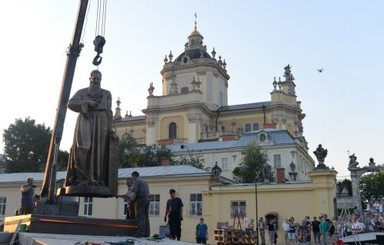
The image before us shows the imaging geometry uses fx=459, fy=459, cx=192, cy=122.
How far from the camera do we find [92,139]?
29.2 feet

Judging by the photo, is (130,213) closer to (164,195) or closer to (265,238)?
(265,238)

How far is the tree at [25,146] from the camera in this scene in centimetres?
5556

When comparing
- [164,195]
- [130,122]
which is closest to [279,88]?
[130,122]

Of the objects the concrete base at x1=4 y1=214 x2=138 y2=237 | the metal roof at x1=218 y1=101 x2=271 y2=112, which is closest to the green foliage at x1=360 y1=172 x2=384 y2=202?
the metal roof at x1=218 y1=101 x2=271 y2=112

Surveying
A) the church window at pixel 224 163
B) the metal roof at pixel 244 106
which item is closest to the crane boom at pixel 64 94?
the church window at pixel 224 163

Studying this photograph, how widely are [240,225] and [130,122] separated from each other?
54426 mm

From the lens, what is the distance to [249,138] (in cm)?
5772

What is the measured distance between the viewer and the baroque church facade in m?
58.0

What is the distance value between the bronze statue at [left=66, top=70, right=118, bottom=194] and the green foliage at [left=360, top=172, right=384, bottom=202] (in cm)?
6777

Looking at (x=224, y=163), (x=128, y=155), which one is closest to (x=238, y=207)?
(x=128, y=155)

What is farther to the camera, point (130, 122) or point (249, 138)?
point (130, 122)

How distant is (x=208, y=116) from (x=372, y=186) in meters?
28.3

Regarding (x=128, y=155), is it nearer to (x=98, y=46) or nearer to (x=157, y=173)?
(x=157, y=173)

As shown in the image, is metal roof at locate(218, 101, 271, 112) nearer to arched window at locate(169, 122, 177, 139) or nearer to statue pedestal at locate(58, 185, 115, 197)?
arched window at locate(169, 122, 177, 139)
